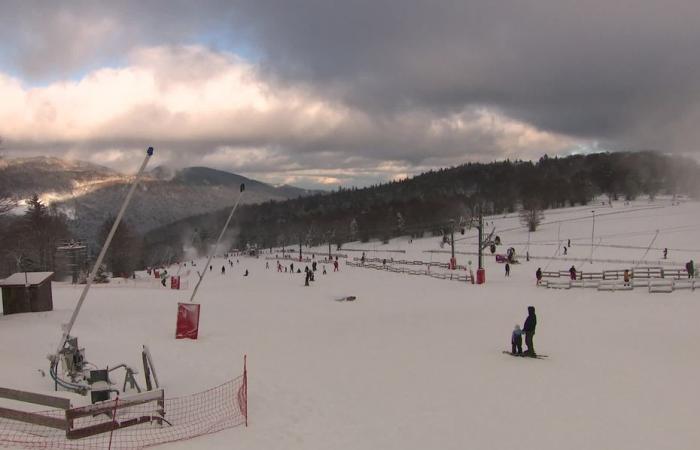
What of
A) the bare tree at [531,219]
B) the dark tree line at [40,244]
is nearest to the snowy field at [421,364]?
the dark tree line at [40,244]

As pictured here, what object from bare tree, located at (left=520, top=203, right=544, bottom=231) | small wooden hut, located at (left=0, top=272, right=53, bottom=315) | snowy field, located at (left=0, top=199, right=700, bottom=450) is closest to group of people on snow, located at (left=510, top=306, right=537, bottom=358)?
snowy field, located at (left=0, top=199, right=700, bottom=450)

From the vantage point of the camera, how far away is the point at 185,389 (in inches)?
561

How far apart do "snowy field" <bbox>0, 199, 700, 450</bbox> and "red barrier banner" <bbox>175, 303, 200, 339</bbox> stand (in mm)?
435

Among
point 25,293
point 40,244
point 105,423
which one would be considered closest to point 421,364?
point 105,423

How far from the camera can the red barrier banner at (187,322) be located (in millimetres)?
22078

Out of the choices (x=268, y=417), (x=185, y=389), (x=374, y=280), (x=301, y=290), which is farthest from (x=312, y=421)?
(x=374, y=280)

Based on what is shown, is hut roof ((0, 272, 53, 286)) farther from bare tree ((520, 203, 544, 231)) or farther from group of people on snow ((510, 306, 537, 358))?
bare tree ((520, 203, 544, 231))

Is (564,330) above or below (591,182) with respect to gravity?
below

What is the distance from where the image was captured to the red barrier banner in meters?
22.1

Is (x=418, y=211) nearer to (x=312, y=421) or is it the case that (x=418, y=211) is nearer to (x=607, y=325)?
(x=607, y=325)

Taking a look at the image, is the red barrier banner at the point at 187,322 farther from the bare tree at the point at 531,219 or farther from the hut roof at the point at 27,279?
the bare tree at the point at 531,219

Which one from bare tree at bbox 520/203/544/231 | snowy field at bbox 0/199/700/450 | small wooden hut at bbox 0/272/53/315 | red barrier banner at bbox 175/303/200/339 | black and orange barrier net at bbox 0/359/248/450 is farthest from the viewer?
bare tree at bbox 520/203/544/231

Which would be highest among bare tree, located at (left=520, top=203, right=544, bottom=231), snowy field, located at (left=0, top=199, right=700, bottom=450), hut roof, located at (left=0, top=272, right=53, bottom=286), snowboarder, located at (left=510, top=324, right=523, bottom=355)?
bare tree, located at (left=520, top=203, right=544, bottom=231)

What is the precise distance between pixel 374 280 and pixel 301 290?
10060 millimetres
